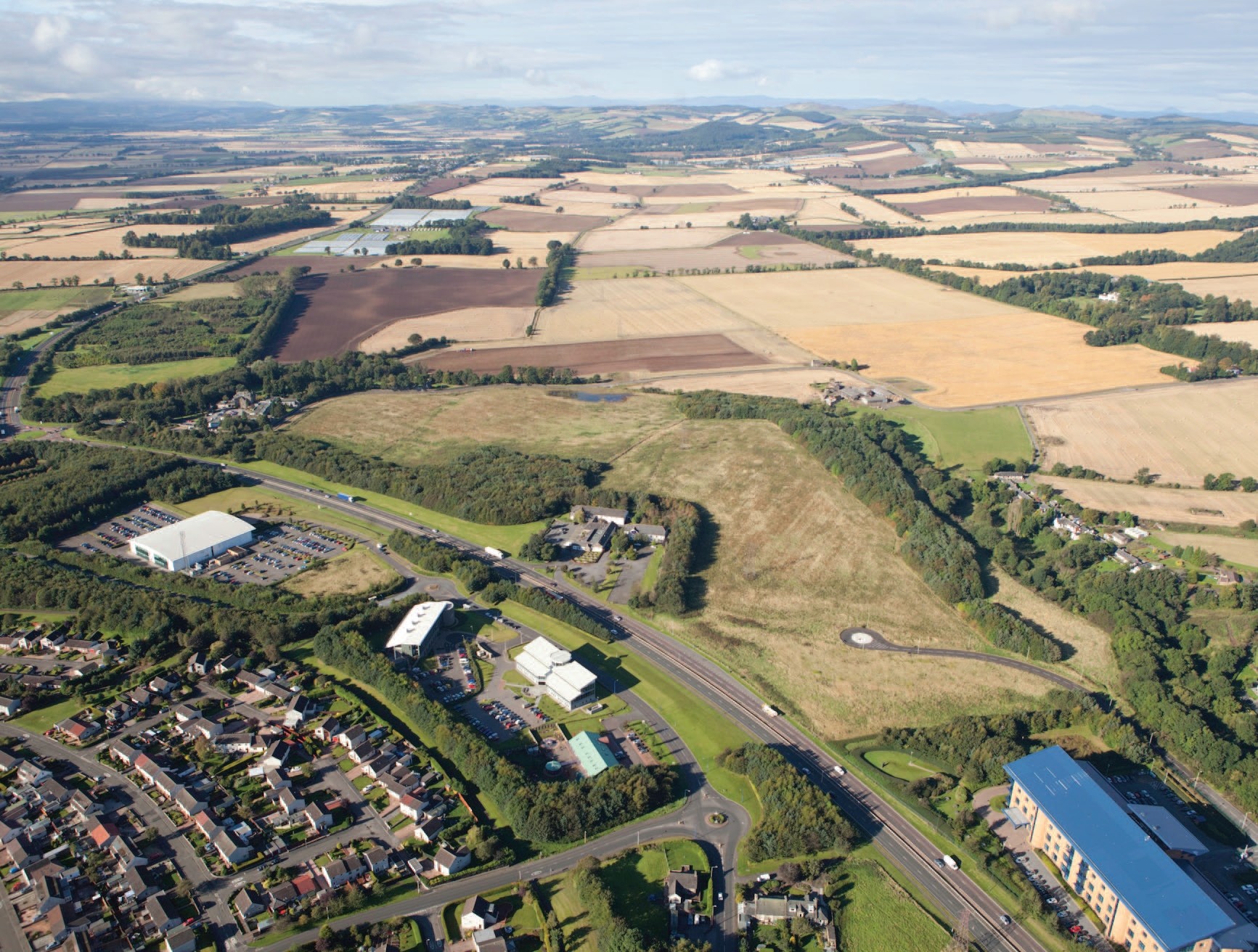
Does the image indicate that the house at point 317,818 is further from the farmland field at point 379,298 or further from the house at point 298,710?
the farmland field at point 379,298

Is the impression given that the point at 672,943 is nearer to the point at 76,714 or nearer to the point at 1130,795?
the point at 1130,795

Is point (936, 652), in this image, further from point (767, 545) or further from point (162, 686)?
point (162, 686)

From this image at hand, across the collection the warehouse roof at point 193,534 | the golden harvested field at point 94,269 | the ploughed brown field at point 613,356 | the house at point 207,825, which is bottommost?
the house at point 207,825

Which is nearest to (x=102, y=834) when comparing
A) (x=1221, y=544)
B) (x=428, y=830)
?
(x=428, y=830)

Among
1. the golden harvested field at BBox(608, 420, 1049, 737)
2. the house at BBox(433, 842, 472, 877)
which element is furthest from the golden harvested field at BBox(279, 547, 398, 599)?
the house at BBox(433, 842, 472, 877)

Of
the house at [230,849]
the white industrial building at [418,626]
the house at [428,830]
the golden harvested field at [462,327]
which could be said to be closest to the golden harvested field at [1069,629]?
the white industrial building at [418,626]

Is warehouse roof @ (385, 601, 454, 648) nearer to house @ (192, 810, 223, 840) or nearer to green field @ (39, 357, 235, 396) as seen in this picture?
house @ (192, 810, 223, 840)
